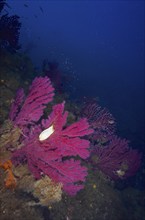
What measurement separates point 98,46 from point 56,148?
66.6m

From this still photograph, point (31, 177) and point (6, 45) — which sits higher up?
point (6, 45)

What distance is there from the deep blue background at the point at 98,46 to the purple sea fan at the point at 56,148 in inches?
413

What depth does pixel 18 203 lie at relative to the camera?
3.58 metres

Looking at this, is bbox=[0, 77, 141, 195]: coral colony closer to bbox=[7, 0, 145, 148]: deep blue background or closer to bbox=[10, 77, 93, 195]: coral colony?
bbox=[10, 77, 93, 195]: coral colony

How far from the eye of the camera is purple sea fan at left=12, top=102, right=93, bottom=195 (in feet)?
11.2

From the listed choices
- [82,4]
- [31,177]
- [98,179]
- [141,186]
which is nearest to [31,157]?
[31,177]

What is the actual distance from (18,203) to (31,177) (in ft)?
1.24

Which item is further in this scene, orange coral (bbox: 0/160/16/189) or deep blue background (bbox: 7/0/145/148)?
deep blue background (bbox: 7/0/145/148)

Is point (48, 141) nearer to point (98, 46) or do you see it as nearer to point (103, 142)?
point (103, 142)

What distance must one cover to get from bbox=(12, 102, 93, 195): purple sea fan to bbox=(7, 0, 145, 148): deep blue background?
34.4ft

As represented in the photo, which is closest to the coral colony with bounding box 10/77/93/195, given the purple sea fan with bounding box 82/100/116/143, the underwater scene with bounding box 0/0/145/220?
the underwater scene with bounding box 0/0/145/220

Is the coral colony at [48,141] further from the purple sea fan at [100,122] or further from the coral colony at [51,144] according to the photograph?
the purple sea fan at [100,122]

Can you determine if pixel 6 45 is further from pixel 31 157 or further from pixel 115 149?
pixel 31 157

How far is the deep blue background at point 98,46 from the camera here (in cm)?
2145
